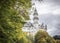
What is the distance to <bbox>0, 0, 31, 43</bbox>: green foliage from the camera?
1886 cm

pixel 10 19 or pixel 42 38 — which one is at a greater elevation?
pixel 10 19

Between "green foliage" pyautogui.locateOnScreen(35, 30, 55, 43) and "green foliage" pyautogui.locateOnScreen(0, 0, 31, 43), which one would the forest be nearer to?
"green foliage" pyautogui.locateOnScreen(0, 0, 31, 43)

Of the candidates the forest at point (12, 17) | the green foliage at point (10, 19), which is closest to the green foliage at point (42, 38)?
the forest at point (12, 17)

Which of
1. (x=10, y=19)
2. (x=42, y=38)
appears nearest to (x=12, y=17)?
(x=10, y=19)

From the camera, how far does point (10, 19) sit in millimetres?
19156

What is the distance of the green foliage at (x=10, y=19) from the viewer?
18859 mm

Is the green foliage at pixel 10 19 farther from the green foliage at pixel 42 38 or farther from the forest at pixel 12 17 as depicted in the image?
the green foliage at pixel 42 38

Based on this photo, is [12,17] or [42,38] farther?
[42,38]

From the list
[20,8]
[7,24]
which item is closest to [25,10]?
[20,8]

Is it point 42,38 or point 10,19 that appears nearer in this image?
point 10,19

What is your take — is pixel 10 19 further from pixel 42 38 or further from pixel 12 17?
pixel 42 38

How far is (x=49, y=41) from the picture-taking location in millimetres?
101562

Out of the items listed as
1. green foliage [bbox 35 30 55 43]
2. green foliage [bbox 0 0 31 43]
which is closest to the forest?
green foliage [bbox 0 0 31 43]

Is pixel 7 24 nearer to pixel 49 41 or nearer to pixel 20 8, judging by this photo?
pixel 20 8
